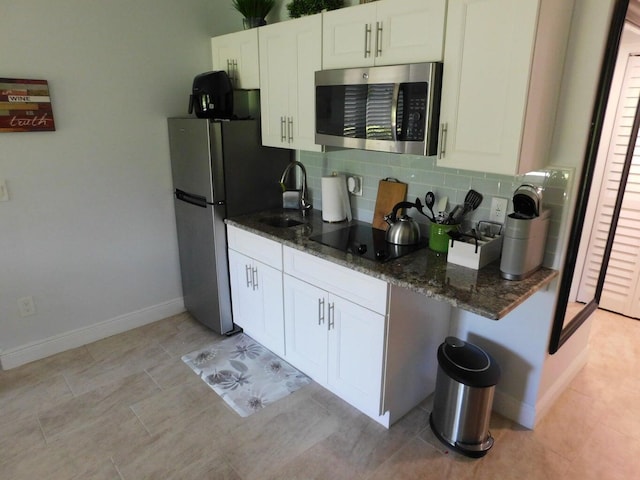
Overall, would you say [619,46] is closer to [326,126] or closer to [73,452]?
[326,126]

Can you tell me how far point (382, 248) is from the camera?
2.20m

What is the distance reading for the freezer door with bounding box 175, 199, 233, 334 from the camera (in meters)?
2.81

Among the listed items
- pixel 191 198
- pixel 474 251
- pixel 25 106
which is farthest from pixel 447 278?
pixel 25 106

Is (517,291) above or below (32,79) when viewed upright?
below

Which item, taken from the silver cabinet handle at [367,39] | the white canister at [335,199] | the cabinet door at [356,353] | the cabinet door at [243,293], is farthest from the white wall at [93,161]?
the cabinet door at [356,353]

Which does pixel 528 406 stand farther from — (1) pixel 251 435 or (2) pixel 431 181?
(1) pixel 251 435

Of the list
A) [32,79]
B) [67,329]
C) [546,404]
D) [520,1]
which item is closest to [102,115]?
[32,79]

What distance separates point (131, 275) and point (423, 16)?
2.51 metres

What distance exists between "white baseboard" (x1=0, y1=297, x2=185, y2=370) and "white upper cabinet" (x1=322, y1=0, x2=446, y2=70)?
2170 mm

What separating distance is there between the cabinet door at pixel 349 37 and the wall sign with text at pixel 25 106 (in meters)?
1.64

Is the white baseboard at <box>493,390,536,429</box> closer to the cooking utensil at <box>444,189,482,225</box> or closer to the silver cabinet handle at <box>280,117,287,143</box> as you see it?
the cooking utensil at <box>444,189,482,225</box>

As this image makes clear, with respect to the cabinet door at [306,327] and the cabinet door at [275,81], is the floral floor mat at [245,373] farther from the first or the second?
the cabinet door at [275,81]

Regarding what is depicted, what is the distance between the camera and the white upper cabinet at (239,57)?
8.79 ft

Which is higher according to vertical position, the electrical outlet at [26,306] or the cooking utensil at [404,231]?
the cooking utensil at [404,231]
